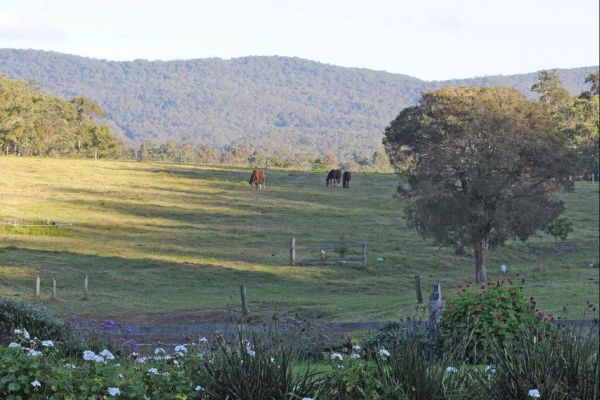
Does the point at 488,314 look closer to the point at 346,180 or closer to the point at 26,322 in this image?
the point at 26,322

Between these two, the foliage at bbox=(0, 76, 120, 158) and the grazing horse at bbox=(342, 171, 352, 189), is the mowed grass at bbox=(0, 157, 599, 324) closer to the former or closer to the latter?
the grazing horse at bbox=(342, 171, 352, 189)


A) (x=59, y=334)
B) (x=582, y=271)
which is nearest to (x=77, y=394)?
(x=59, y=334)

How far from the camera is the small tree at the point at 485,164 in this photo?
1352 inches

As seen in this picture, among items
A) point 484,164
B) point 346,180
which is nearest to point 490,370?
point 484,164

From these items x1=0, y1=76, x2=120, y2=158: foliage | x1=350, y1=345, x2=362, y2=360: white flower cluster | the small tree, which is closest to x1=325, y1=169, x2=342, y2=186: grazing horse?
x1=0, y1=76, x2=120, y2=158: foliage

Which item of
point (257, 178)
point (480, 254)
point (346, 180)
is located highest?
point (257, 178)

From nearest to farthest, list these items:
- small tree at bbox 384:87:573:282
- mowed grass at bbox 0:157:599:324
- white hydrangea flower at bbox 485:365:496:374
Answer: white hydrangea flower at bbox 485:365:496:374 < mowed grass at bbox 0:157:599:324 < small tree at bbox 384:87:573:282

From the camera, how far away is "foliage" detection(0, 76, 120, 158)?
97.8 m

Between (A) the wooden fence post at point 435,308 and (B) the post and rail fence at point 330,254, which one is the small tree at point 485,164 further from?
(A) the wooden fence post at point 435,308

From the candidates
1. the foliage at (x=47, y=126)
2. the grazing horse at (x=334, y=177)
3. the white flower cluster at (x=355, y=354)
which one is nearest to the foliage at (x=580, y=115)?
the grazing horse at (x=334, y=177)

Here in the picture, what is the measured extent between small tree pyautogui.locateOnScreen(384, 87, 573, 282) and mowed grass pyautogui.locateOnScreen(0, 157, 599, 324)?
2.57m

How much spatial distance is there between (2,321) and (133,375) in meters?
7.47

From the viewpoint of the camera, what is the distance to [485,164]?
113ft

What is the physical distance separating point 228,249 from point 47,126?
235ft
